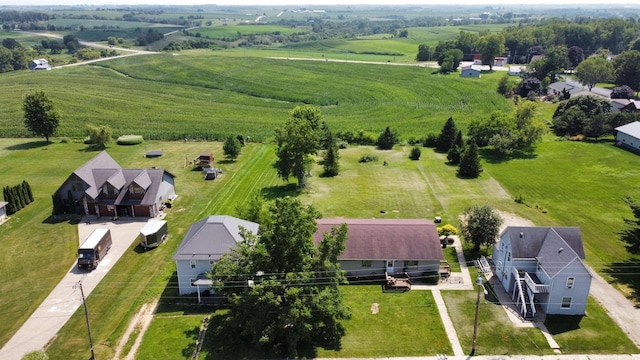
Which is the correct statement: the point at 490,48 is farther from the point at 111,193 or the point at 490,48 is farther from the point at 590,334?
the point at 111,193

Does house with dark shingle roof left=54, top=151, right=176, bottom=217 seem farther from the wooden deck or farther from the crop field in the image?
the crop field

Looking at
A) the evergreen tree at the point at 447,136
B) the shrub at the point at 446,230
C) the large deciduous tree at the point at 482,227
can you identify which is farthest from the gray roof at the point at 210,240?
the evergreen tree at the point at 447,136

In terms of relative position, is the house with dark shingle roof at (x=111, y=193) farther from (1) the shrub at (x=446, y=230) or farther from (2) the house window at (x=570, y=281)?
(2) the house window at (x=570, y=281)

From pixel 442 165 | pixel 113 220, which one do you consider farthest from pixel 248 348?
pixel 442 165

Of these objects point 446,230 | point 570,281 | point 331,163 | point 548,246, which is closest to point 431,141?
point 331,163

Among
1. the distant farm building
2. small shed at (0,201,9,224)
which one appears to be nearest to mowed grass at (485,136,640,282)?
small shed at (0,201,9,224)

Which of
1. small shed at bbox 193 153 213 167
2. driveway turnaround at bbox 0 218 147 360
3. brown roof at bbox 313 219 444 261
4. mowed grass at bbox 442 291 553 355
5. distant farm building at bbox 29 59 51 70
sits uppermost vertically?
distant farm building at bbox 29 59 51 70
